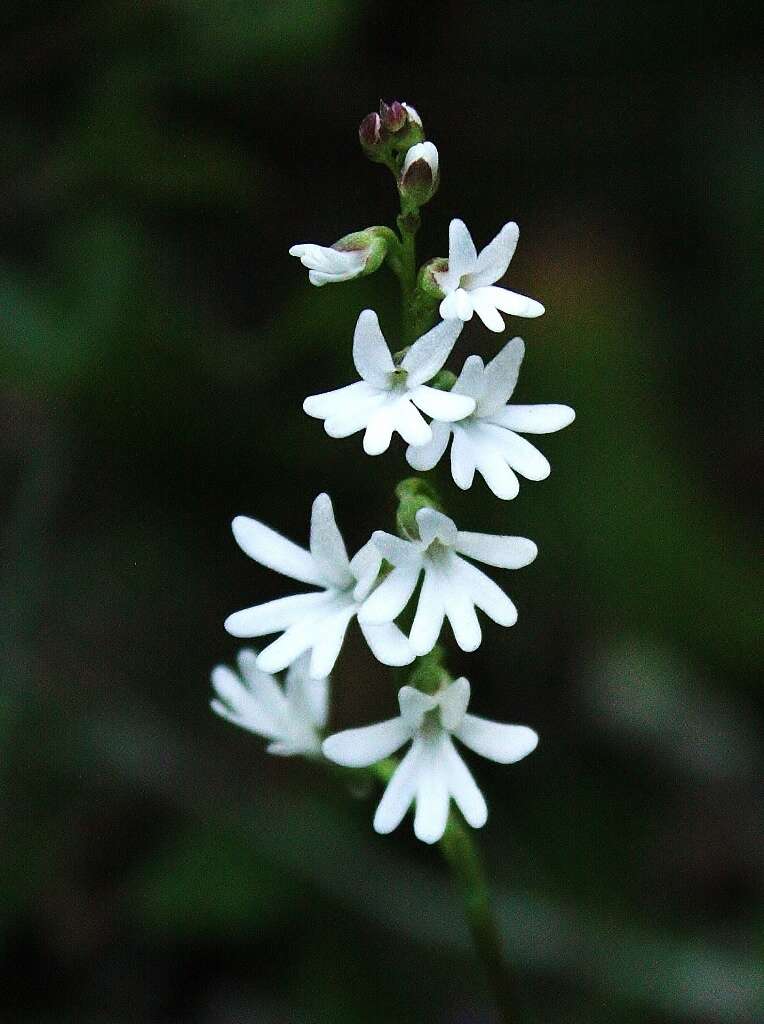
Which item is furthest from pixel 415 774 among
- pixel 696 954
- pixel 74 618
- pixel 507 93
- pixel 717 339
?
pixel 507 93

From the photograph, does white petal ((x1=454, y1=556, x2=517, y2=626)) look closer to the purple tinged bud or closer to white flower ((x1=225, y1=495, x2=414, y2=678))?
white flower ((x1=225, y1=495, x2=414, y2=678))

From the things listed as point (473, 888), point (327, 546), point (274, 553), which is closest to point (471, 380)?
point (327, 546)

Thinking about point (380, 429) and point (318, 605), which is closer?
point (380, 429)

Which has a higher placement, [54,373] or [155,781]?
[54,373]

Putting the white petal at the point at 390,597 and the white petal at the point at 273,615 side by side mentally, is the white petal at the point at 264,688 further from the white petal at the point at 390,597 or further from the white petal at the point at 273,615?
the white petal at the point at 390,597

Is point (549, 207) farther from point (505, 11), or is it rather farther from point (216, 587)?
point (216, 587)

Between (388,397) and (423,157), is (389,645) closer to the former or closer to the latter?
(388,397)

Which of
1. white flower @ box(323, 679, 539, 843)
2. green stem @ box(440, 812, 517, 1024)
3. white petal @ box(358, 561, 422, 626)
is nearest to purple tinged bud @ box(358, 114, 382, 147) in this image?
white petal @ box(358, 561, 422, 626)
